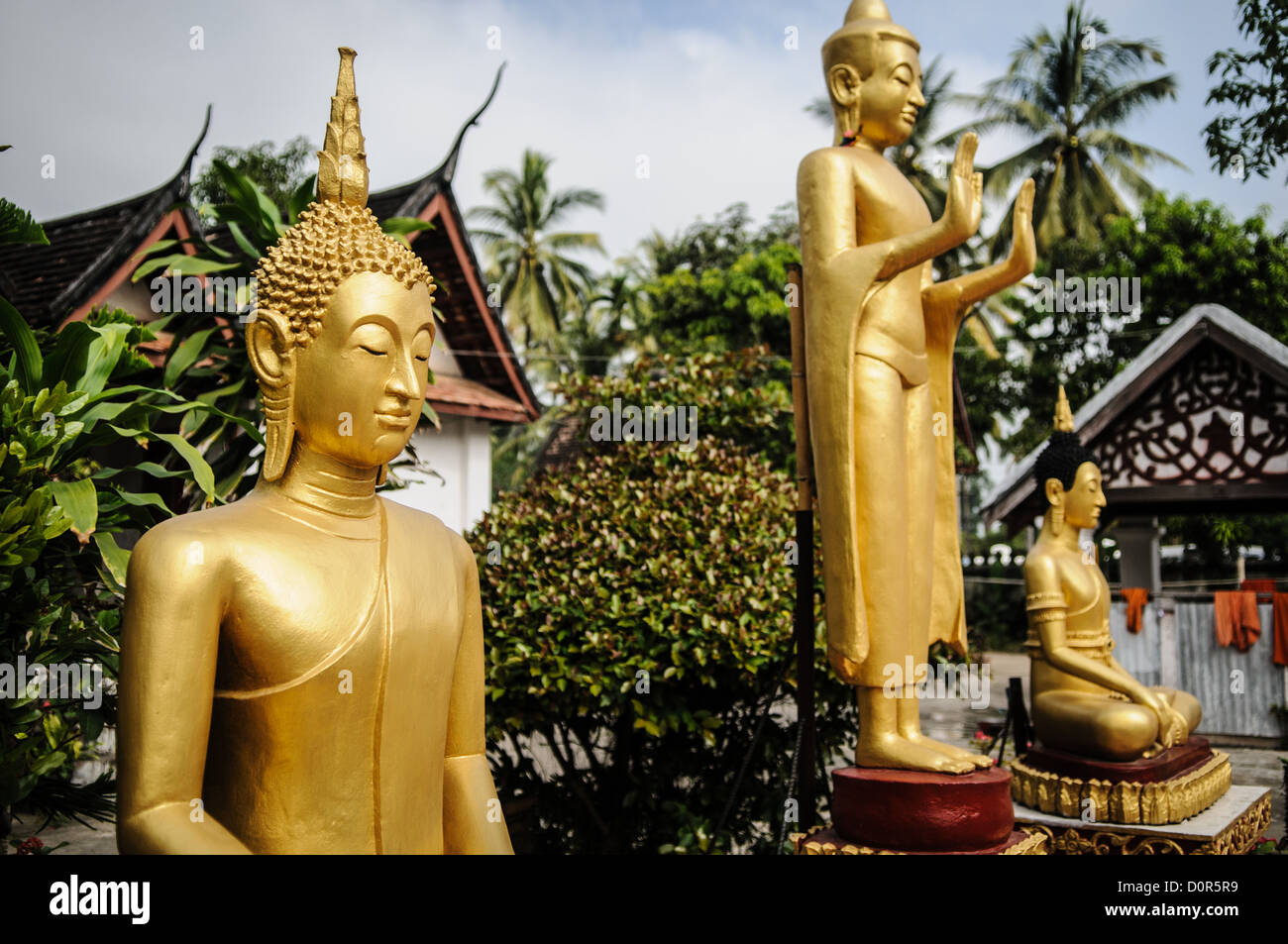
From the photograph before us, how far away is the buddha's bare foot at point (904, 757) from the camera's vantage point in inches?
145

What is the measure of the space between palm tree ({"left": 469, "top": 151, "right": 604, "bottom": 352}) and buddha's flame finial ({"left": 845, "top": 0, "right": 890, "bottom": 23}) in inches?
905

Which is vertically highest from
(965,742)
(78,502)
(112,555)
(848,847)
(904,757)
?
(78,502)

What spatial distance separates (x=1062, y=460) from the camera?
608cm

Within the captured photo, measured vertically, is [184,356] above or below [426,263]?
below

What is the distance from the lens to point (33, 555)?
2742 mm

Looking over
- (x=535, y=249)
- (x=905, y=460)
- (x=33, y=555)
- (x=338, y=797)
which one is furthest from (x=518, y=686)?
→ (x=535, y=249)

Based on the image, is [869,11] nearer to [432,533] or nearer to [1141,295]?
[432,533]

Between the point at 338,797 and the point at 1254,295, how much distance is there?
1675 cm

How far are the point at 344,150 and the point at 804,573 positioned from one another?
2549 mm

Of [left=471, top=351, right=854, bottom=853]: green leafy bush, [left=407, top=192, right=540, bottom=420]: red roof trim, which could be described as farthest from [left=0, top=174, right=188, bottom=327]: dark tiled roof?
[left=471, top=351, right=854, bottom=853]: green leafy bush

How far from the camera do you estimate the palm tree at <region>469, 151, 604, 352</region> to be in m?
27.2

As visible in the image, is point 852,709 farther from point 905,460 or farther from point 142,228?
point 142,228

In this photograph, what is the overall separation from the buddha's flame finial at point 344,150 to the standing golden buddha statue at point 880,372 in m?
2.10

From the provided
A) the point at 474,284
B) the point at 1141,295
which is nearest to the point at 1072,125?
the point at 1141,295
